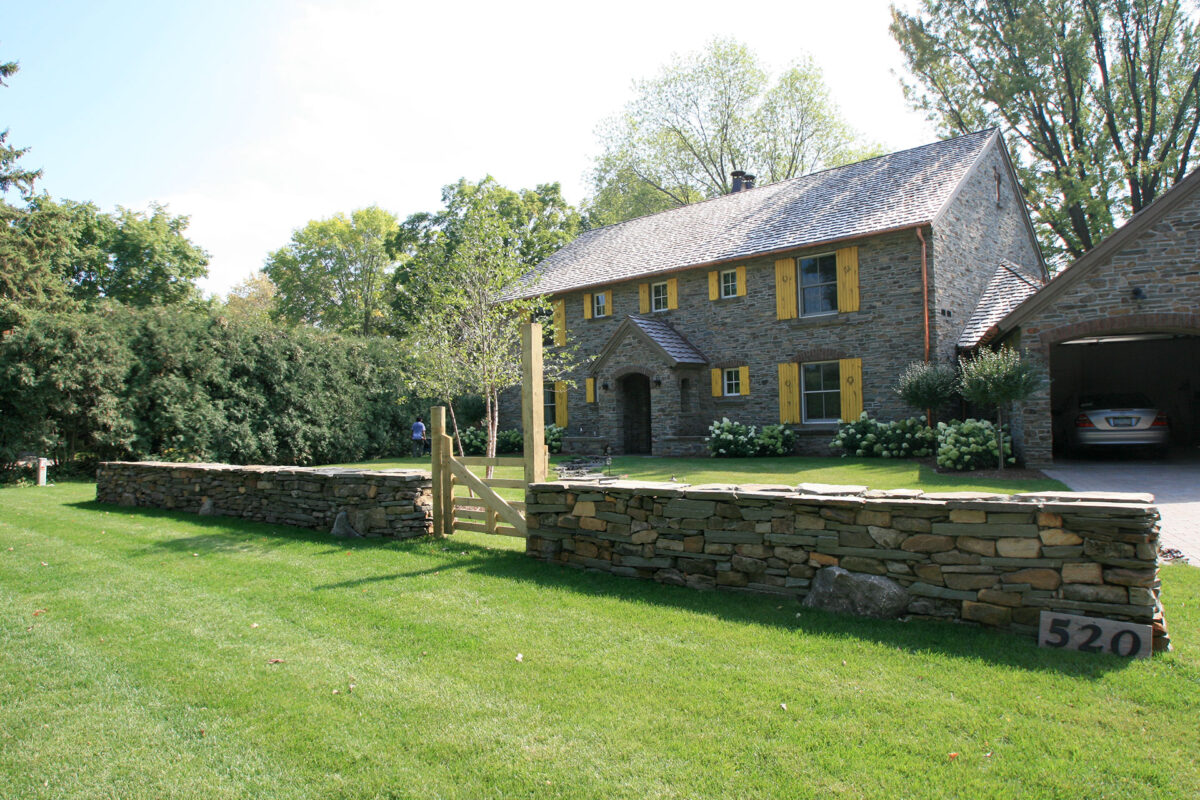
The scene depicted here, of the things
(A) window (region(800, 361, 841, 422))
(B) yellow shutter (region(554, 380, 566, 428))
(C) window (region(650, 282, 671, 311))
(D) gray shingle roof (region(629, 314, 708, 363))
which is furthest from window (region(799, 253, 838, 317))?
(B) yellow shutter (region(554, 380, 566, 428))

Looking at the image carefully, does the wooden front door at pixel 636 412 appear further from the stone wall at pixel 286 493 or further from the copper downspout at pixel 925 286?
Answer: the stone wall at pixel 286 493

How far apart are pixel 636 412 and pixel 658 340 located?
3095 millimetres

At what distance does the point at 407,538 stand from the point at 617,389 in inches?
493

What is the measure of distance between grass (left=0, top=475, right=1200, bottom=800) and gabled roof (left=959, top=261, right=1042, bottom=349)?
1153 centimetres

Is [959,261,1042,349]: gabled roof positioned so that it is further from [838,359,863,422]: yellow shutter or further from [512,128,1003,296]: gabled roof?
[512,128,1003,296]: gabled roof

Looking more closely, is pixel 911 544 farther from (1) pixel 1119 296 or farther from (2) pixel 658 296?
(2) pixel 658 296

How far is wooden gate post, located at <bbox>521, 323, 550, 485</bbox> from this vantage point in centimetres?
771

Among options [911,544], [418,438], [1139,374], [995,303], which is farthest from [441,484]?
[1139,374]

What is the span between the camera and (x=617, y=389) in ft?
68.0

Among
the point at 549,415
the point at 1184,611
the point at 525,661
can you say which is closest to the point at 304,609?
the point at 525,661

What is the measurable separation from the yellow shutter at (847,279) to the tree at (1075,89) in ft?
36.8

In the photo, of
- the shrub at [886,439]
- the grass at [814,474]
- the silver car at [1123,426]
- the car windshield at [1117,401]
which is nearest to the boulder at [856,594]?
the grass at [814,474]

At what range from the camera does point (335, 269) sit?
47.7 meters

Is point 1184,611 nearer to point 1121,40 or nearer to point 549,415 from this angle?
point 549,415
